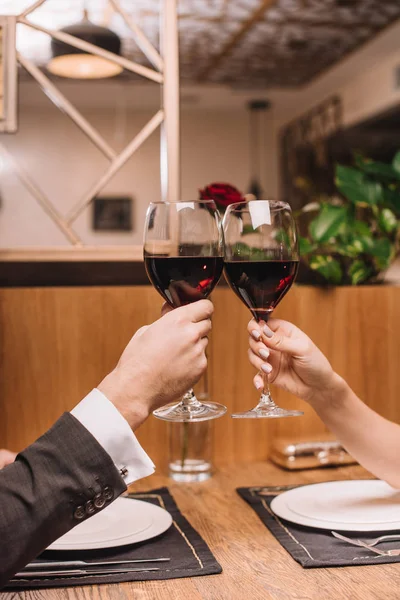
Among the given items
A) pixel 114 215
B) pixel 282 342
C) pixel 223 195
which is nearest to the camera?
pixel 282 342

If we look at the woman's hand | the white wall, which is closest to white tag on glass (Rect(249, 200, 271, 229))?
the woman's hand

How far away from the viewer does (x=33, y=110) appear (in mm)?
7363

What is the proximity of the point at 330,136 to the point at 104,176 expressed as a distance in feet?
17.6

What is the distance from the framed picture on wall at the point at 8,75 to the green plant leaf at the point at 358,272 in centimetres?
70

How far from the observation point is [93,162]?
24.5ft

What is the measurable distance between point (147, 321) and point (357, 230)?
→ 45 cm

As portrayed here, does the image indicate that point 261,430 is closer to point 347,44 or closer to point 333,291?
point 333,291

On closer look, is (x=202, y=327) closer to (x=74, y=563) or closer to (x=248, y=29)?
(x=74, y=563)

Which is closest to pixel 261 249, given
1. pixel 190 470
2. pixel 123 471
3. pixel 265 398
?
pixel 265 398

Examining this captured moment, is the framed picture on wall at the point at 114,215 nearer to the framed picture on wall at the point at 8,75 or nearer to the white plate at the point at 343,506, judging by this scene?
the framed picture on wall at the point at 8,75

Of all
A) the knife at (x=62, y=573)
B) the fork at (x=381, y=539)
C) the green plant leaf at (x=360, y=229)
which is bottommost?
the knife at (x=62, y=573)

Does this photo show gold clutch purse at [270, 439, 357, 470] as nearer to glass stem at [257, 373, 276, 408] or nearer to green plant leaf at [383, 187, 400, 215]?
glass stem at [257, 373, 276, 408]

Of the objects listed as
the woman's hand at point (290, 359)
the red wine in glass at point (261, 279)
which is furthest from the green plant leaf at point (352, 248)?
the red wine in glass at point (261, 279)

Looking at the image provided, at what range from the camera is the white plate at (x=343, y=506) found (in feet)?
2.86
